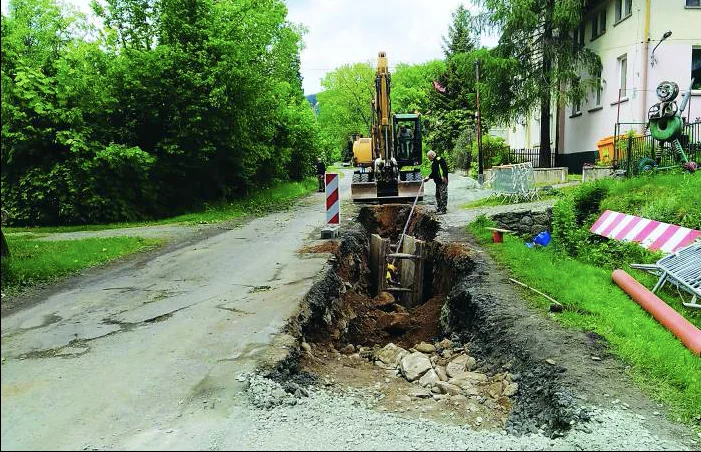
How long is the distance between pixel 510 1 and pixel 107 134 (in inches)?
674

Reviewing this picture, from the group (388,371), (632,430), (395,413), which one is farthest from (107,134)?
(632,430)

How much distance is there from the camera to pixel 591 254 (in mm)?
9867

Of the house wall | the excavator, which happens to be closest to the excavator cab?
the excavator

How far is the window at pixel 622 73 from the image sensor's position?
2053 centimetres

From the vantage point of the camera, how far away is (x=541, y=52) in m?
23.7

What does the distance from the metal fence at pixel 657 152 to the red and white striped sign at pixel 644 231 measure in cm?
433

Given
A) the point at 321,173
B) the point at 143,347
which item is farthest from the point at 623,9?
the point at 143,347

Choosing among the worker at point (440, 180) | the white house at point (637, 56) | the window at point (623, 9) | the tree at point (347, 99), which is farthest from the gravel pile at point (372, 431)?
the tree at point (347, 99)

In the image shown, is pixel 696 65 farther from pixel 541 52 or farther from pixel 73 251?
pixel 73 251

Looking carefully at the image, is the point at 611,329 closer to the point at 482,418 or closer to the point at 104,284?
the point at 482,418

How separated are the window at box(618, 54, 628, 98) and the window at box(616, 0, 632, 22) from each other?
1.53 m

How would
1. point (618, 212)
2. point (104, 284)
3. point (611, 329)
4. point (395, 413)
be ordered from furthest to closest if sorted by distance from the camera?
1. point (618, 212)
2. point (104, 284)
3. point (611, 329)
4. point (395, 413)

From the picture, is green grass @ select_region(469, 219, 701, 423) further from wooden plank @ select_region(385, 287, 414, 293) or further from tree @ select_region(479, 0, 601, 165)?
tree @ select_region(479, 0, 601, 165)

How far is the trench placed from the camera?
4.61 metres
